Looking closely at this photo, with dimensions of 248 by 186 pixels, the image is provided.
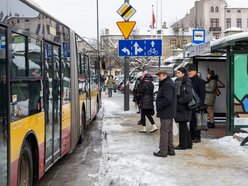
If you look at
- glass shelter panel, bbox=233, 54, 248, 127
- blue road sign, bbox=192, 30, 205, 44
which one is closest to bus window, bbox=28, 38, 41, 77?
glass shelter panel, bbox=233, 54, 248, 127

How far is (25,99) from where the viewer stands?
5871 millimetres

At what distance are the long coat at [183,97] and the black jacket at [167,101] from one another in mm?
617

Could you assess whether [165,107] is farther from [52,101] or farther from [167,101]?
[52,101]

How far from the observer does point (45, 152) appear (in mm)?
7164

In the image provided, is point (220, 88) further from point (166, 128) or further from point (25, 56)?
point (25, 56)

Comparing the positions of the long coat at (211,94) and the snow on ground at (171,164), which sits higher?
the long coat at (211,94)

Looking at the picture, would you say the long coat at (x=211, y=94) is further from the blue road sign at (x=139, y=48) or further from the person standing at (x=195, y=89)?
the blue road sign at (x=139, y=48)

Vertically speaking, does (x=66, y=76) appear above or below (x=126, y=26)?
below

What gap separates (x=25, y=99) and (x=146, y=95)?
7.34m

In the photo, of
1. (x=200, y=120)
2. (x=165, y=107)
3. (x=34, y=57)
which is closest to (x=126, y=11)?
(x=200, y=120)

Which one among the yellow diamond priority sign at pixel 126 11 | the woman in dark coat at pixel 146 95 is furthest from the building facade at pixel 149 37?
the woman in dark coat at pixel 146 95

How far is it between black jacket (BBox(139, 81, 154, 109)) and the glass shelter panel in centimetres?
247

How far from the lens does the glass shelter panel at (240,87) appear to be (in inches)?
451

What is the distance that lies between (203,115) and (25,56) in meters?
6.05
